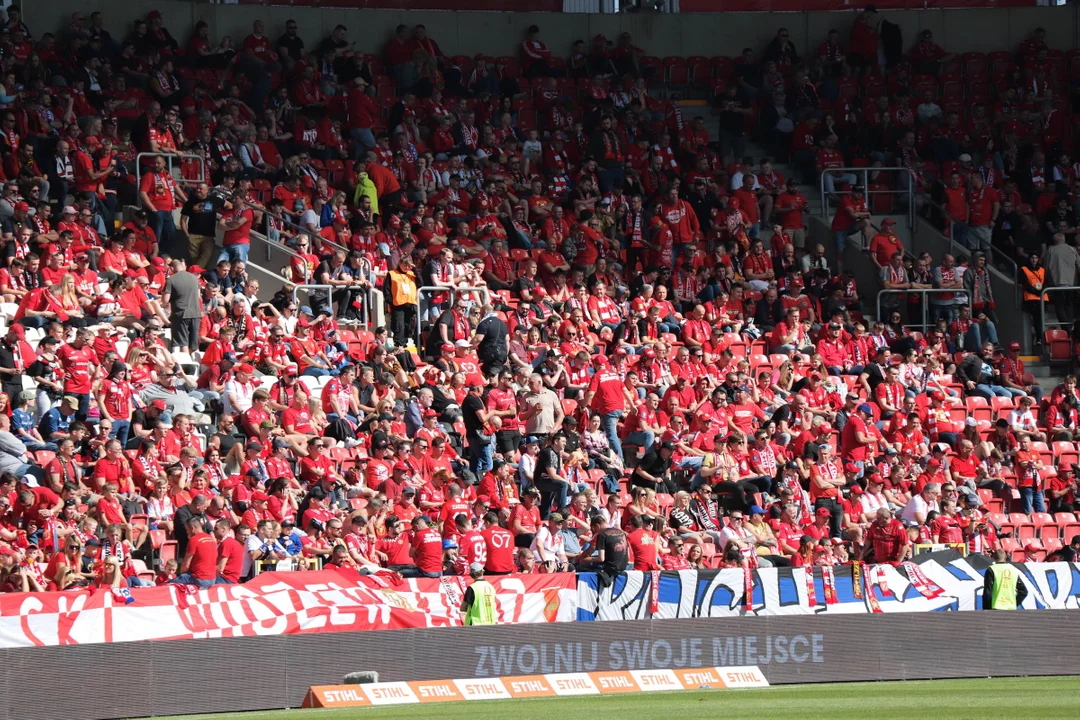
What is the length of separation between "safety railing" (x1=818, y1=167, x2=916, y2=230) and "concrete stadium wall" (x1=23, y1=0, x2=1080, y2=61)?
3721 millimetres

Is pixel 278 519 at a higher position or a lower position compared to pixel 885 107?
lower

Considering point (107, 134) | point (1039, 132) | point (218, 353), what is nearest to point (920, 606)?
point (218, 353)

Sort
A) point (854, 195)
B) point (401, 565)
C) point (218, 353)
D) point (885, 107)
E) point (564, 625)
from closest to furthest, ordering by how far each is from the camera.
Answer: point (564, 625) < point (401, 565) < point (218, 353) < point (854, 195) < point (885, 107)

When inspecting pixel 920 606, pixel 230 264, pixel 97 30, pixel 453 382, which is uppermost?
pixel 97 30

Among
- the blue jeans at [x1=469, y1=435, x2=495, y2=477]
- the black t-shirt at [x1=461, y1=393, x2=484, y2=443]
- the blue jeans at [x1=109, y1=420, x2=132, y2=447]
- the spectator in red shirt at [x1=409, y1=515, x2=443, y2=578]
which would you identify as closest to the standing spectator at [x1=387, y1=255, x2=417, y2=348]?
the black t-shirt at [x1=461, y1=393, x2=484, y2=443]

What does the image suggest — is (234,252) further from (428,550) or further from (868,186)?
(868,186)

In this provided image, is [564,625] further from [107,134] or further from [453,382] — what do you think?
[107,134]

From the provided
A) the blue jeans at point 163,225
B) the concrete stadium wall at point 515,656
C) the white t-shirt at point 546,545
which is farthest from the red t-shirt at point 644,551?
the blue jeans at point 163,225

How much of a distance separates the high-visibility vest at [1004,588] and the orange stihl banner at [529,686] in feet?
11.2

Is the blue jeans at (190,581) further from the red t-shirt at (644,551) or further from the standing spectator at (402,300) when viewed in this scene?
the standing spectator at (402,300)

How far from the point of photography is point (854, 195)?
89.8 feet

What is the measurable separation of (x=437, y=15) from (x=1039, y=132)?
10.9m

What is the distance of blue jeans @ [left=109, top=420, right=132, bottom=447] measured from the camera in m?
18.6

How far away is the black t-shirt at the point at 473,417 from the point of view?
67.0 feet
